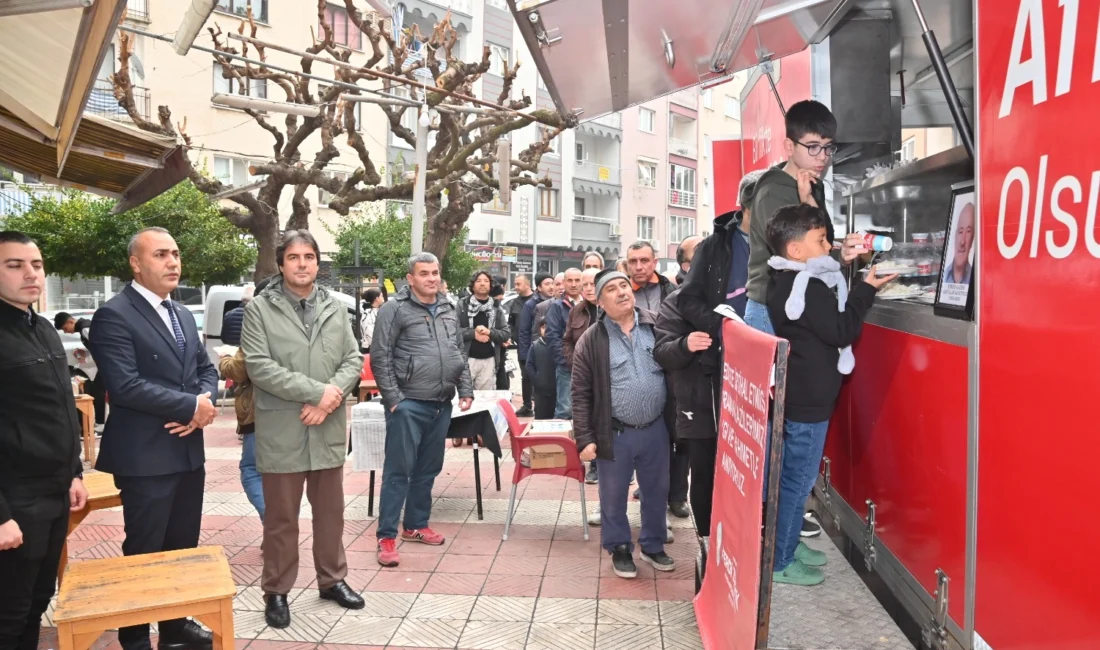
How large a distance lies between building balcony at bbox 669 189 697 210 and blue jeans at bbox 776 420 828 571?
4444 centimetres

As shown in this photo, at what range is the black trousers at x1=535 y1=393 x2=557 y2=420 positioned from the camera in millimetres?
9539

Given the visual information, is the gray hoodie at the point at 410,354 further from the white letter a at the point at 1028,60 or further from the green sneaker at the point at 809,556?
the white letter a at the point at 1028,60

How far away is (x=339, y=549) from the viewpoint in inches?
182

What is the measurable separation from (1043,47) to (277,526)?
13.3ft

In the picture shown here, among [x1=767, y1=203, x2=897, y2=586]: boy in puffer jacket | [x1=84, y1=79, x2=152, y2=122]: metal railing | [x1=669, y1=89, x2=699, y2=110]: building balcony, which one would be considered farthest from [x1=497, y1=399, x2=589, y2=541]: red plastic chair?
[x1=669, y1=89, x2=699, y2=110]: building balcony

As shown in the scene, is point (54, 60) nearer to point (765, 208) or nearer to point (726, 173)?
point (765, 208)

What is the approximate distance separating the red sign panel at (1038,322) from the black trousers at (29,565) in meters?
3.61

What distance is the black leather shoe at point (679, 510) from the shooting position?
6246 mm

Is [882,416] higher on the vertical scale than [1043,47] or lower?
lower

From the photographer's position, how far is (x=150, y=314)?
3893 millimetres

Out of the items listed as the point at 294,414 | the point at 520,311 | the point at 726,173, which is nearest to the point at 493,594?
the point at 294,414

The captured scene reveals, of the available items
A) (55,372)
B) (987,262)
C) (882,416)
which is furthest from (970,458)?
(55,372)

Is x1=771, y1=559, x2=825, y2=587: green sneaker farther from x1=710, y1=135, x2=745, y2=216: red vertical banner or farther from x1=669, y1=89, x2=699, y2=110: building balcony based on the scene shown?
x1=669, y1=89, x2=699, y2=110: building balcony

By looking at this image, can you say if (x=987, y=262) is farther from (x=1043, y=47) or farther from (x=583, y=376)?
(x=583, y=376)
